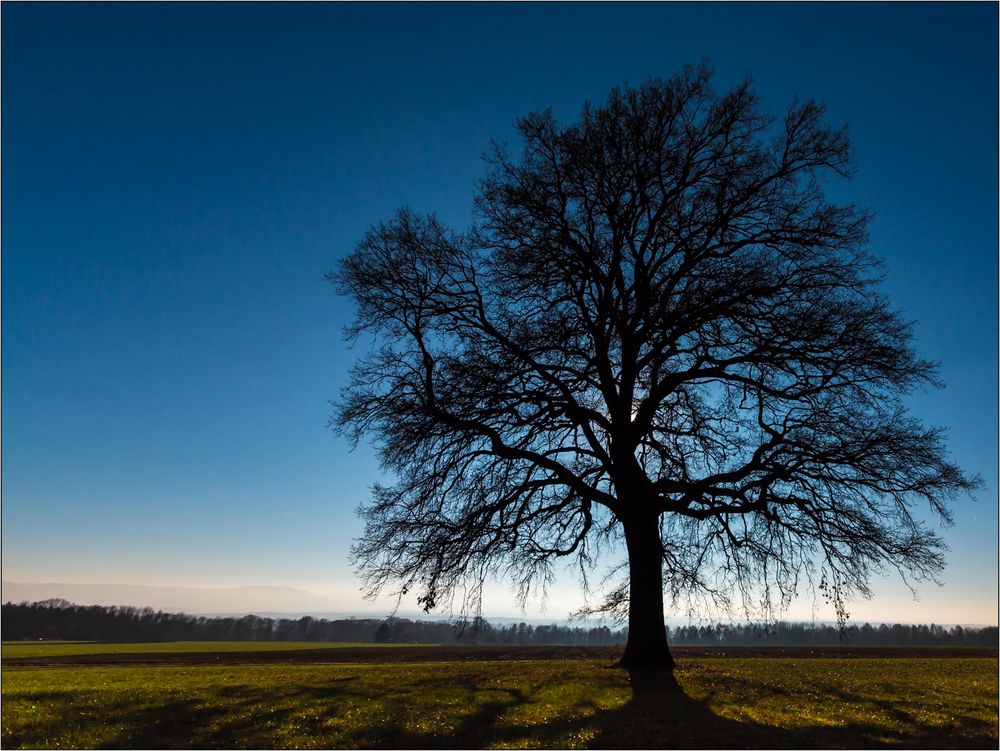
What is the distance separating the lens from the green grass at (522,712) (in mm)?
9859

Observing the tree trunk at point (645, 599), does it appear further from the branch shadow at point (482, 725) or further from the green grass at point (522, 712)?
the branch shadow at point (482, 725)

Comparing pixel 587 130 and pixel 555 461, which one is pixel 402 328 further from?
pixel 587 130

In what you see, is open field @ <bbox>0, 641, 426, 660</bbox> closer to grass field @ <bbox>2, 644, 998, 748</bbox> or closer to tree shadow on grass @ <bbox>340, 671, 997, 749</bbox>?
grass field @ <bbox>2, 644, 998, 748</bbox>

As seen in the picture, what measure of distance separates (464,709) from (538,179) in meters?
13.1

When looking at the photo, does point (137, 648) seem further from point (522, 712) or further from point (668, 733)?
point (668, 733)

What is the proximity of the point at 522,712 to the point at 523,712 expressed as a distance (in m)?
0.02

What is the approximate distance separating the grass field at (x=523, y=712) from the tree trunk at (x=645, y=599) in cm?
76

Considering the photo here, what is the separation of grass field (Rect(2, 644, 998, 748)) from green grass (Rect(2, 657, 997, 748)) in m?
0.03

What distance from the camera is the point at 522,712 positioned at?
450 inches

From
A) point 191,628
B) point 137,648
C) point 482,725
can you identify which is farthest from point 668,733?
point 191,628

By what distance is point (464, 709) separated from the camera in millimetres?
11688

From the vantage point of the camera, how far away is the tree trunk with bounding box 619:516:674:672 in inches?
621

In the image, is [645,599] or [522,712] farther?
[645,599]

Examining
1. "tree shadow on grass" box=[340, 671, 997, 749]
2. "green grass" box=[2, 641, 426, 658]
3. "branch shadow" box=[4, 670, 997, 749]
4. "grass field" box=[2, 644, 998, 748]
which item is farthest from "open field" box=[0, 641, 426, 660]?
"tree shadow on grass" box=[340, 671, 997, 749]
